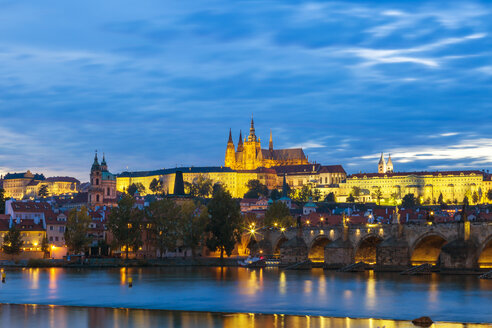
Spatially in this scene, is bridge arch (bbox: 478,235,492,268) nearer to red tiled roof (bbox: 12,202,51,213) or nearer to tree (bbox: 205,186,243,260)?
tree (bbox: 205,186,243,260)

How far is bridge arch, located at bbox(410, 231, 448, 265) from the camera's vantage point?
75625 mm

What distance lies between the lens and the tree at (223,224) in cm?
9638

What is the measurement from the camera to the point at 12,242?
95.4 metres

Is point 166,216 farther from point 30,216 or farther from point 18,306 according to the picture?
point 18,306

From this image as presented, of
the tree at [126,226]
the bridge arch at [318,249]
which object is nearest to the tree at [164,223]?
the tree at [126,226]

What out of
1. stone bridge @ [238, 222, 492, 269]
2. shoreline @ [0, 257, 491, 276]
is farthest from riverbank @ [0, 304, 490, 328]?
shoreline @ [0, 257, 491, 276]

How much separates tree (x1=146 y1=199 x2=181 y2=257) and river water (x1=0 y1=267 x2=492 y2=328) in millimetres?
14296

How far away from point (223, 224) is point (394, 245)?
2544 centimetres

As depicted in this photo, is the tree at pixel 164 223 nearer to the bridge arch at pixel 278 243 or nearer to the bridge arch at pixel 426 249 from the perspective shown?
the bridge arch at pixel 278 243

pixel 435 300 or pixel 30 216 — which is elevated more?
pixel 30 216

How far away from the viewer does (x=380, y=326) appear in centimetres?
4103

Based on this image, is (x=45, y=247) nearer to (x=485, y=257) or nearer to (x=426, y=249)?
(x=426, y=249)

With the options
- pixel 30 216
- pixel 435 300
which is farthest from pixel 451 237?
pixel 30 216

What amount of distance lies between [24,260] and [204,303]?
47.7 meters
